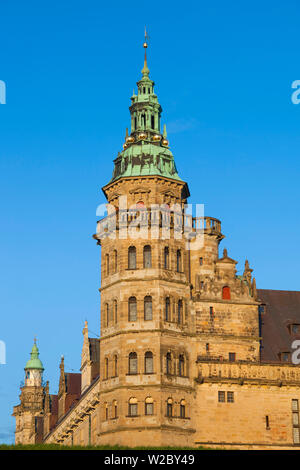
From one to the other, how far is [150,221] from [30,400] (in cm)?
6421

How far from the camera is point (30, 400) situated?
128000 mm

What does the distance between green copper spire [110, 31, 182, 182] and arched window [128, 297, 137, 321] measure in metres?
8.54

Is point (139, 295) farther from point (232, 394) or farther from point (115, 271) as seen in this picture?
point (232, 394)

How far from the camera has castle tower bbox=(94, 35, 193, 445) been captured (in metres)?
65.8

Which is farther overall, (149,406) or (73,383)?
(73,383)

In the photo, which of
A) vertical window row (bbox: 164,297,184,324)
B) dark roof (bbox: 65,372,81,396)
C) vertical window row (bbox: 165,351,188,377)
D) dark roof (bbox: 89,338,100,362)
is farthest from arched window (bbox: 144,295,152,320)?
dark roof (bbox: 65,372,81,396)

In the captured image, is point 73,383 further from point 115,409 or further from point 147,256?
point 147,256

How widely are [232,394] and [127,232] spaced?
12.6 metres

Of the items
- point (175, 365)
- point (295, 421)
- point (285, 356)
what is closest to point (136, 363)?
point (175, 365)

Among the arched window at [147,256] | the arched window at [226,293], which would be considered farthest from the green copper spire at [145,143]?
the arched window at [226,293]

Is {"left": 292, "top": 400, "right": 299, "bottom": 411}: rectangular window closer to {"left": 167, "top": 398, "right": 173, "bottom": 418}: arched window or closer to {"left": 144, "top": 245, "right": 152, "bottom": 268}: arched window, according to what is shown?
{"left": 167, "top": 398, "right": 173, "bottom": 418}: arched window

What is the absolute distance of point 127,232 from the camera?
2724 inches

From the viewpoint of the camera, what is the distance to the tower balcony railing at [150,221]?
227 ft
